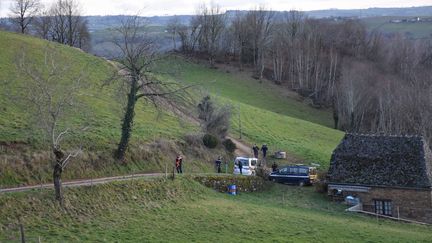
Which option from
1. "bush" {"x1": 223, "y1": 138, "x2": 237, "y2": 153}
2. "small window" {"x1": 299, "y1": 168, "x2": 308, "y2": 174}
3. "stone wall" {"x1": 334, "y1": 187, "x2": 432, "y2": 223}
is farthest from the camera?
"bush" {"x1": 223, "y1": 138, "x2": 237, "y2": 153}

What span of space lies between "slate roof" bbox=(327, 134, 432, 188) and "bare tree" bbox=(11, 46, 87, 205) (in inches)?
786

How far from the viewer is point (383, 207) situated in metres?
42.3

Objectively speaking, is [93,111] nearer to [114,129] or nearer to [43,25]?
[114,129]

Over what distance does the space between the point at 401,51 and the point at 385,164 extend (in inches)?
3223

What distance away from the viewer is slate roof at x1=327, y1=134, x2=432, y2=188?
42281mm

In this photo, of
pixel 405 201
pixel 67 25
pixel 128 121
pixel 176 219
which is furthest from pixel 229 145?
pixel 67 25

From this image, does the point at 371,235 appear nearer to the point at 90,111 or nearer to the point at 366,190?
the point at 366,190

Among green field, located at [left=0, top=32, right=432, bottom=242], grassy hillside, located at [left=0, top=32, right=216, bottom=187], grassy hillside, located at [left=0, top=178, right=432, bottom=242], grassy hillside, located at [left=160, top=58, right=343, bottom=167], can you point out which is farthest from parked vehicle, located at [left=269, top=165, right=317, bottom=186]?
grassy hillside, located at [left=160, top=58, right=343, bottom=167]

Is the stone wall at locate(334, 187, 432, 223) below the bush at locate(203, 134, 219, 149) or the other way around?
below

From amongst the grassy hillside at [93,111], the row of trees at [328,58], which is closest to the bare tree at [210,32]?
the row of trees at [328,58]

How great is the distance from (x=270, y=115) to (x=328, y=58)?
3849 centimetres

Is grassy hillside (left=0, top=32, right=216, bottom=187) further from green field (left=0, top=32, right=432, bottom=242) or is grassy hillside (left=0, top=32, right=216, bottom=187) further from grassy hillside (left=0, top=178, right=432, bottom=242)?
grassy hillside (left=0, top=178, right=432, bottom=242)

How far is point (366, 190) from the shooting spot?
42.6 metres

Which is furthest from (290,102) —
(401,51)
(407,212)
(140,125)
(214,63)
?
(407,212)
